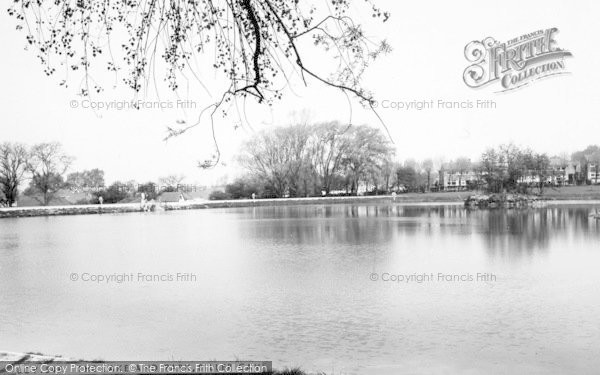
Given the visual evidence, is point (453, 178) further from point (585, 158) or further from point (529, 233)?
point (529, 233)

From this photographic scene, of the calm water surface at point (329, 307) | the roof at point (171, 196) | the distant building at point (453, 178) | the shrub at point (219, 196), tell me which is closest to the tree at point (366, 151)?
the shrub at point (219, 196)

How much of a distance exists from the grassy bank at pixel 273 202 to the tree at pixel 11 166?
636 centimetres

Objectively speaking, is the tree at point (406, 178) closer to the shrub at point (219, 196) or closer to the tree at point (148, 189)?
the shrub at point (219, 196)

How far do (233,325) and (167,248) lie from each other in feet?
39.9

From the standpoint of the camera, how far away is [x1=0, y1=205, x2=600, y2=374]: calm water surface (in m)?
6.89

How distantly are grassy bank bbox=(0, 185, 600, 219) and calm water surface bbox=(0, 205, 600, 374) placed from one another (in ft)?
132

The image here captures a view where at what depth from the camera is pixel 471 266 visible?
13.5 metres

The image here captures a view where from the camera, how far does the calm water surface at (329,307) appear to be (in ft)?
22.6

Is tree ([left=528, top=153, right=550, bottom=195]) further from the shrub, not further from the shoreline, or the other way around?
the shrub

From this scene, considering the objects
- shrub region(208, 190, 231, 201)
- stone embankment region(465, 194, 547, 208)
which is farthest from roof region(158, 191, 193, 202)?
stone embankment region(465, 194, 547, 208)

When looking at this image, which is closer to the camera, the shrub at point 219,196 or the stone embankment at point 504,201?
the stone embankment at point 504,201

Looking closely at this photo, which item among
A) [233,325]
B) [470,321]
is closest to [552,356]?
[470,321]

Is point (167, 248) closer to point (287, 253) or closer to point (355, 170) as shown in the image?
point (287, 253)

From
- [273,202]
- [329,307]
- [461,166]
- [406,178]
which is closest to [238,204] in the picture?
[273,202]
